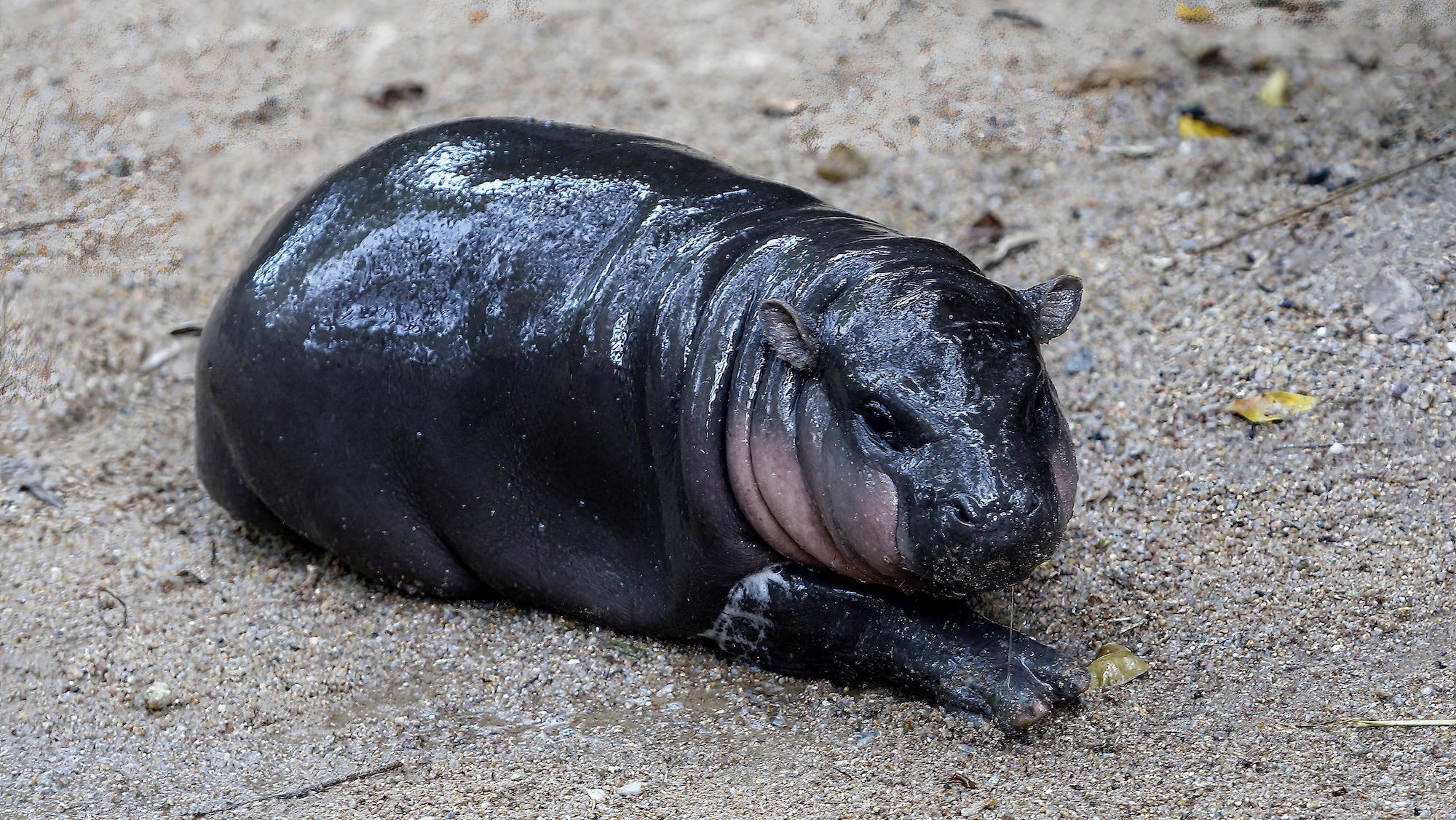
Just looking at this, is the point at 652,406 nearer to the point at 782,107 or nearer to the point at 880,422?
A: the point at 880,422

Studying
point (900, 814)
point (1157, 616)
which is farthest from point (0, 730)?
point (1157, 616)

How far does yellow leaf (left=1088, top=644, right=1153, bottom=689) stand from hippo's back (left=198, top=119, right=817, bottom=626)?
156cm

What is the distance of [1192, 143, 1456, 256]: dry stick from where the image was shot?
6627mm

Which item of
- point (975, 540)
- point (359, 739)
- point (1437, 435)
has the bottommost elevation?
point (359, 739)

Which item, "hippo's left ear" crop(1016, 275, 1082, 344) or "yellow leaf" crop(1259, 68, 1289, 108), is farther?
"yellow leaf" crop(1259, 68, 1289, 108)

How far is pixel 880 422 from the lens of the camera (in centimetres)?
424

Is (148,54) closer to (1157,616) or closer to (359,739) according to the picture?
(359,739)

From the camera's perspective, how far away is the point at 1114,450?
576cm

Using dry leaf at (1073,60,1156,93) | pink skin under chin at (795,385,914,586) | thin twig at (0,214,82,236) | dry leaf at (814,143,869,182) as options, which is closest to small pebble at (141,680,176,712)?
pink skin under chin at (795,385,914,586)

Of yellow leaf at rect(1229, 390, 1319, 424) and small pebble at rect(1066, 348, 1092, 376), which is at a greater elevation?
yellow leaf at rect(1229, 390, 1319, 424)

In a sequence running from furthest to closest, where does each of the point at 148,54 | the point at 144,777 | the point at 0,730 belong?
the point at 148,54
the point at 0,730
the point at 144,777

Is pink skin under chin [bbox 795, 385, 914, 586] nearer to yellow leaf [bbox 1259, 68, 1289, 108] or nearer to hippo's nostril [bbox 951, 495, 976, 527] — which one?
hippo's nostril [bbox 951, 495, 976, 527]

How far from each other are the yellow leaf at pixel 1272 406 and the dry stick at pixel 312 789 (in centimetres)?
345

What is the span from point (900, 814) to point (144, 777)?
2418mm
